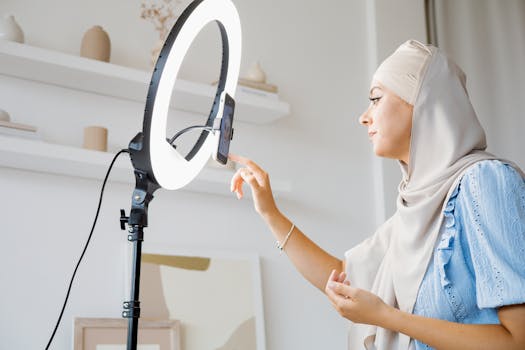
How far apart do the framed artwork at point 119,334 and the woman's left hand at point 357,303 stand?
948 mm

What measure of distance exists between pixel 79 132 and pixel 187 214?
0.48 m

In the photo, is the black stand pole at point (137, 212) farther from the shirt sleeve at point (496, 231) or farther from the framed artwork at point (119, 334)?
the framed artwork at point (119, 334)

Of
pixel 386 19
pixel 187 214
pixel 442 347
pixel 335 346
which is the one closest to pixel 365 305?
pixel 442 347

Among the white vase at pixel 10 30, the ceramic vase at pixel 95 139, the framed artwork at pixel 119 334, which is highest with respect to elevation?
the white vase at pixel 10 30

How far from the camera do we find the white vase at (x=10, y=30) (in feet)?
7.00

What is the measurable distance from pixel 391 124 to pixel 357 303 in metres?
0.50

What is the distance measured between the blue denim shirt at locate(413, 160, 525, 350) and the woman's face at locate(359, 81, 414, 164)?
219mm

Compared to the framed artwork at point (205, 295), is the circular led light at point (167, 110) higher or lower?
higher

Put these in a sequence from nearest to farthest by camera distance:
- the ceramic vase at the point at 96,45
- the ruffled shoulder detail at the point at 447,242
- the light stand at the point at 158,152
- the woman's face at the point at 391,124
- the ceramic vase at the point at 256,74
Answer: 1. the light stand at the point at 158,152
2. the ruffled shoulder detail at the point at 447,242
3. the woman's face at the point at 391,124
4. the ceramic vase at the point at 96,45
5. the ceramic vase at the point at 256,74

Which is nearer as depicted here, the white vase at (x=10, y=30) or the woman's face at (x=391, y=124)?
the woman's face at (x=391, y=124)

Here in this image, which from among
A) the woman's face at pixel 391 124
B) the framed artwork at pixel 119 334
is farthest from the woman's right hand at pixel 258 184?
the framed artwork at pixel 119 334

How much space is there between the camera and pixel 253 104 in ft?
8.43

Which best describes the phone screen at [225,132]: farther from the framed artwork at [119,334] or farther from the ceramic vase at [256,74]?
the ceramic vase at [256,74]

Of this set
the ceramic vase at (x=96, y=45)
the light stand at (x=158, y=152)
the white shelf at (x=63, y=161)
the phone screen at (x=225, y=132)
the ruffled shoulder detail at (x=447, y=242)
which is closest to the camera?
the light stand at (x=158, y=152)
